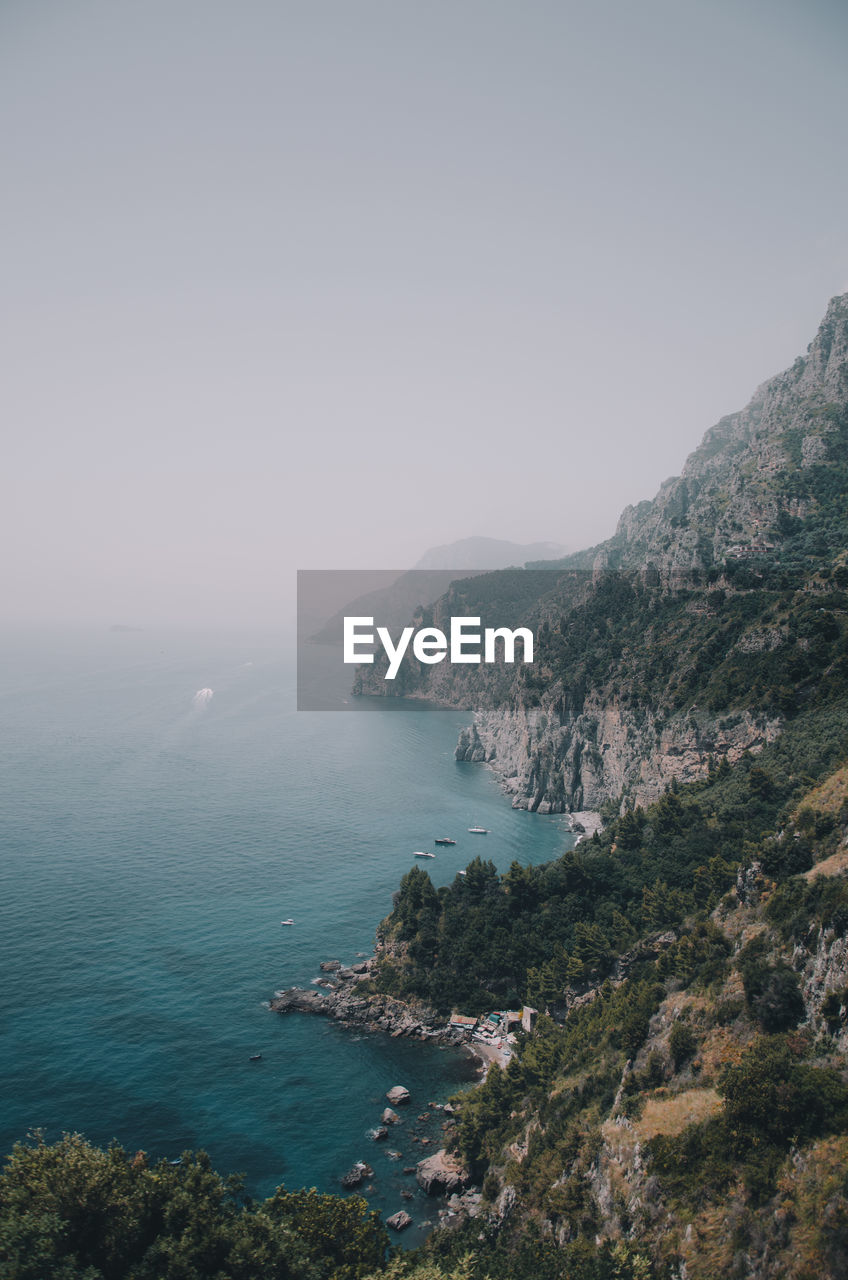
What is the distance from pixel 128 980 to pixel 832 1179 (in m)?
73.7

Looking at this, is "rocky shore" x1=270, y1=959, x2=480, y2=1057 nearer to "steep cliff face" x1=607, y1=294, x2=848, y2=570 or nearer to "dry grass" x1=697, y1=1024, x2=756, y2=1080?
"dry grass" x1=697, y1=1024, x2=756, y2=1080

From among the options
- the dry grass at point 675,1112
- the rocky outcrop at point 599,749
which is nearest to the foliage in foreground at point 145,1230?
the dry grass at point 675,1112

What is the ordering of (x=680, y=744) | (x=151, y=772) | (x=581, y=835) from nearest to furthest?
(x=680, y=744) < (x=581, y=835) < (x=151, y=772)

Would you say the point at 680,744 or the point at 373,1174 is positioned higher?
the point at 680,744

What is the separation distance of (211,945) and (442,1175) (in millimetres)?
Result: 44525

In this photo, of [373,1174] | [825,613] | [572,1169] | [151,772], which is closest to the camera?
[572,1169]

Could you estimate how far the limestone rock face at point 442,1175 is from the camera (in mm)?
56656

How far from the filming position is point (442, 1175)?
188ft

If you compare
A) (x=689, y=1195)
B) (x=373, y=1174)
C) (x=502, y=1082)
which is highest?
(x=689, y=1195)

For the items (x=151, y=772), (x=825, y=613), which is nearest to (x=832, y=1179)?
(x=825, y=613)

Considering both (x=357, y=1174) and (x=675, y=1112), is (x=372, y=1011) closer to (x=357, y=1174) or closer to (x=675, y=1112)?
(x=357, y=1174)

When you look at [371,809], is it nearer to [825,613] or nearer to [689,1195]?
[825,613]

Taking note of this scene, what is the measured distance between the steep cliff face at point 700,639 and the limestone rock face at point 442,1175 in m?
69.9

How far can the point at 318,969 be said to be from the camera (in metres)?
87.9
